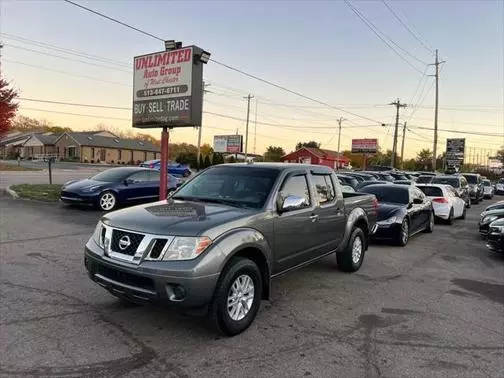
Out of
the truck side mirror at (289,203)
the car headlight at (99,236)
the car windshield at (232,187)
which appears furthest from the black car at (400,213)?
the car headlight at (99,236)

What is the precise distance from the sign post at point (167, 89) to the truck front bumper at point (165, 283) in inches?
271

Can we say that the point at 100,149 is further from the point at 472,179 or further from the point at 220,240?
the point at 220,240

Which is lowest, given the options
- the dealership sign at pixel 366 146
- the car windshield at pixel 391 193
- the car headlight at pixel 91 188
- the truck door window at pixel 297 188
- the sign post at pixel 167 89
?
the car headlight at pixel 91 188

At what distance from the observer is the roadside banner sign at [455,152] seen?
199ft

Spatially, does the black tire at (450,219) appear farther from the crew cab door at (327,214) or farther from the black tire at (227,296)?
the black tire at (227,296)

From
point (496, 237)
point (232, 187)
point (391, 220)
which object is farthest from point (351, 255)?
point (496, 237)

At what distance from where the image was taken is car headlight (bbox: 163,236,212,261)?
3.93 meters

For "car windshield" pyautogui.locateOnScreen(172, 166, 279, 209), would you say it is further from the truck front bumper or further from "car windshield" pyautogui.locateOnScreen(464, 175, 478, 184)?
"car windshield" pyautogui.locateOnScreen(464, 175, 478, 184)

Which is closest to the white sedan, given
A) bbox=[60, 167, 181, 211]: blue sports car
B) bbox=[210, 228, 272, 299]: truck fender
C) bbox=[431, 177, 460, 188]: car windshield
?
bbox=[431, 177, 460, 188]: car windshield

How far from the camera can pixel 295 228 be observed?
17.5ft

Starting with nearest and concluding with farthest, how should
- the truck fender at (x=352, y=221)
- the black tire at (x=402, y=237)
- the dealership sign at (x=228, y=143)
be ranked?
the truck fender at (x=352, y=221) < the black tire at (x=402, y=237) < the dealership sign at (x=228, y=143)

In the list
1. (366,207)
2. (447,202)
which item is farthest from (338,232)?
(447,202)

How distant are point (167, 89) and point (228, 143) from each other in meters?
63.2

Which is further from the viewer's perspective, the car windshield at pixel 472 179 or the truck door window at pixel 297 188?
the car windshield at pixel 472 179
